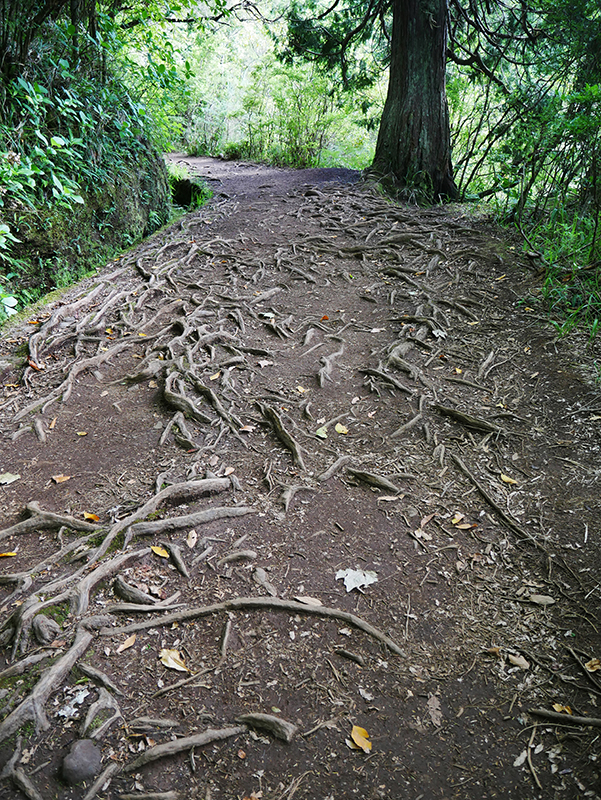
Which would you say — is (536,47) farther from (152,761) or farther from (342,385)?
(152,761)

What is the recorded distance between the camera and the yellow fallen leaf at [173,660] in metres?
2.22

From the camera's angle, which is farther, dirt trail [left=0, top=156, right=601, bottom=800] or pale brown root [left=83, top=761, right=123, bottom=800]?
dirt trail [left=0, top=156, right=601, bottom=800]

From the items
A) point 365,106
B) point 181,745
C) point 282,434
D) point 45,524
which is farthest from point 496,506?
point 365,106

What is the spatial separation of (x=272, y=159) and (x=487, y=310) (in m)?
11.0

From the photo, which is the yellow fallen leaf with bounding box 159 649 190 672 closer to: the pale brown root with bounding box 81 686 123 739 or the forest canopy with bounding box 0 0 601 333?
the pale brown root with bounding box 81 686 123 739

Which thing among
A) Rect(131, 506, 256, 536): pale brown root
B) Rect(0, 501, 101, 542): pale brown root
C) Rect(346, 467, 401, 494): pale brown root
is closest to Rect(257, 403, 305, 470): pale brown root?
Rect(346, 467, 401, 494): pale brown root

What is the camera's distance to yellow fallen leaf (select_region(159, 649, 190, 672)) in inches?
87.4

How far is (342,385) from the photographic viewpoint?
435cm

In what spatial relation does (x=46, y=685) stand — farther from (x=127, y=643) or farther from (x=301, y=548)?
(x=301, y=548)

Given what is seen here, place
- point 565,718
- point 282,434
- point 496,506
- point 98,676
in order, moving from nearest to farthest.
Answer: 1. point 565,718
2. point 98,676
3. point 496,506
4. point 282,434

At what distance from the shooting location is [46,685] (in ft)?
6.72

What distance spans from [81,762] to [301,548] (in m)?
1.37

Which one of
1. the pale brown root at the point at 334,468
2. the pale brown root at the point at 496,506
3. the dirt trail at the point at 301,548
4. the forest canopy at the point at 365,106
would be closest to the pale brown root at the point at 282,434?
the dirt trail at the point at 301,548

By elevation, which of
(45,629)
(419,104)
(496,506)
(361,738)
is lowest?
(361,738)
